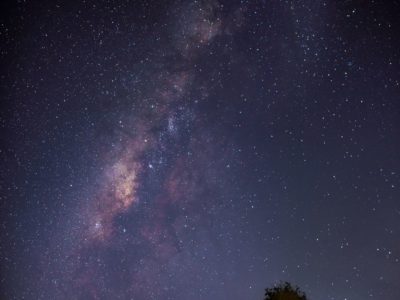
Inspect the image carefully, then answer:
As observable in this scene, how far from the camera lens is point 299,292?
1487 inches

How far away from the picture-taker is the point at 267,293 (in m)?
A: 38.2

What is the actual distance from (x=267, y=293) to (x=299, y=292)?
7.60ft
